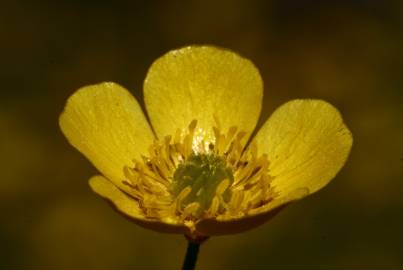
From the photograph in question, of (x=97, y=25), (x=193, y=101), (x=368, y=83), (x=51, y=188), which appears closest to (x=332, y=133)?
(x=193, y=101)

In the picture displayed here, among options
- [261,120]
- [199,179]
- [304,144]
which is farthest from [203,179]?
[261,120]

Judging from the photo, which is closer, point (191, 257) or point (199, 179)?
point (191, 257)

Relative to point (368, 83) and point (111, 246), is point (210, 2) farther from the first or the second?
point (111, 246)

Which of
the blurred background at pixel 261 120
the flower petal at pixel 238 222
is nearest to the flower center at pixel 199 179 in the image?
the flower petal at pixel 238 222

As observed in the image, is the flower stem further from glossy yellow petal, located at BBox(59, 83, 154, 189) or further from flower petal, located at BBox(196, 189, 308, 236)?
glossy yellow petal, located at BBox(59, 83, 154, 189)

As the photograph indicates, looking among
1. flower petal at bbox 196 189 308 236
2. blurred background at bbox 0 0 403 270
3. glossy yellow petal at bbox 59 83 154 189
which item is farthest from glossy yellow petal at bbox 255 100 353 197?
blurred background at bbox 0 0 403 270

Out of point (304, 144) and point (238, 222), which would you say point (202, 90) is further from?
point (238, 222)

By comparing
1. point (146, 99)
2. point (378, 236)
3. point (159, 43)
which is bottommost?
point (378, 236)
